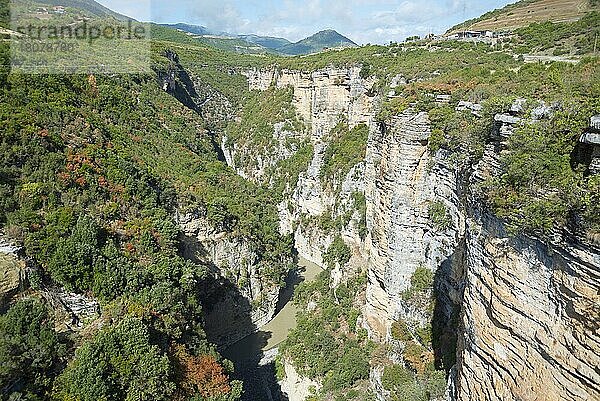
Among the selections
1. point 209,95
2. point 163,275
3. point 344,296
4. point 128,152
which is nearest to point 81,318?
point 163,275

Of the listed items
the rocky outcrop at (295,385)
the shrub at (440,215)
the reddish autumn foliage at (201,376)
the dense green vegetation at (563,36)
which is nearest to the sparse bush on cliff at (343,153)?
the dense green vegetation at (563,36)

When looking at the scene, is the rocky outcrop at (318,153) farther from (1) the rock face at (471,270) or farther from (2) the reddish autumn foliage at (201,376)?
(2) the reddish autumn foliage at (201,376)

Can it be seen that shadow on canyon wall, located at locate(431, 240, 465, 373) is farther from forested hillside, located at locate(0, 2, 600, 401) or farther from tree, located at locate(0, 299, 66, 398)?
tree, located at locate(0, 299, 66, 398)

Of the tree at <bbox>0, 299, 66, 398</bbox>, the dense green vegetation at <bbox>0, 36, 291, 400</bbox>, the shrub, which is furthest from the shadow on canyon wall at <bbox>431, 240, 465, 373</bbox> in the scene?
the tree at <bbox>0, 299, 66, 398</bbox>

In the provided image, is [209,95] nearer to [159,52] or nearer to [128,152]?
[159,52]

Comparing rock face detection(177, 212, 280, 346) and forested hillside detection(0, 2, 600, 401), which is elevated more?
forested hillside detection(0, 2, 600, 401)
